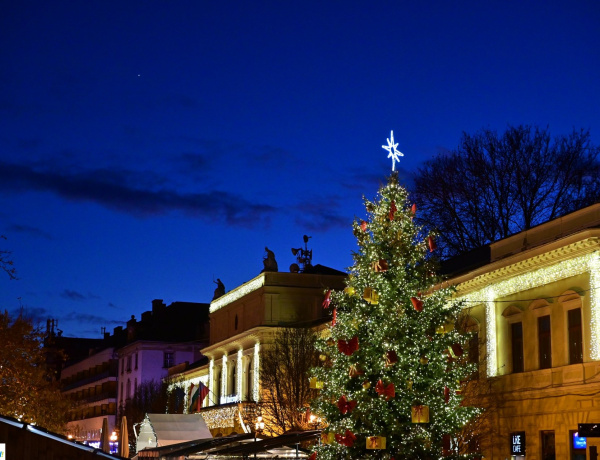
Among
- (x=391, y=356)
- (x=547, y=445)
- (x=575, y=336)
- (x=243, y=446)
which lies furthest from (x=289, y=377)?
(x=391, y=356)

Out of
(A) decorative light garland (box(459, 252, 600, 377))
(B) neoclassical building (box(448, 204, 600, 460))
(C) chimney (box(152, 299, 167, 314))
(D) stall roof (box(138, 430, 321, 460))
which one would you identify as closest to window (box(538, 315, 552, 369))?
(B) neoclassical building (box(448, 204, 600, 460))

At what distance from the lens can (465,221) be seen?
167ft

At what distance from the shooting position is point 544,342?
32.0 m

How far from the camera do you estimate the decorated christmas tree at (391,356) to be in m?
25.3

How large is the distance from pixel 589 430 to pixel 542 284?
233 inches

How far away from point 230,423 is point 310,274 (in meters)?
10.2

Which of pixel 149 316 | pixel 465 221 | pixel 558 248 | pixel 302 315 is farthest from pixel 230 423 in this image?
pixel 149 316

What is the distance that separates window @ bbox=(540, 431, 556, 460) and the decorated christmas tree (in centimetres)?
572

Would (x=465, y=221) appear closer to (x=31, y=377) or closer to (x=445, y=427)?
(x=31, y=377)

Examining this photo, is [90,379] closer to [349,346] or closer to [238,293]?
[238,293]

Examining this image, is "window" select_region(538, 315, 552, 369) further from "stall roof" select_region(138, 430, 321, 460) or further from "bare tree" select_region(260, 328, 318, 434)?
"bare tree" select_region(260, 328, 318, 434)

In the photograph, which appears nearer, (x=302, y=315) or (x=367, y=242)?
(x=367, y=242)

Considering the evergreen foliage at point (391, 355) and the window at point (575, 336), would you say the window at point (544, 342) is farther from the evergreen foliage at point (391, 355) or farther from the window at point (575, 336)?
the evergreen foliage at point (391, 355)

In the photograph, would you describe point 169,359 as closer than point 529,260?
No
